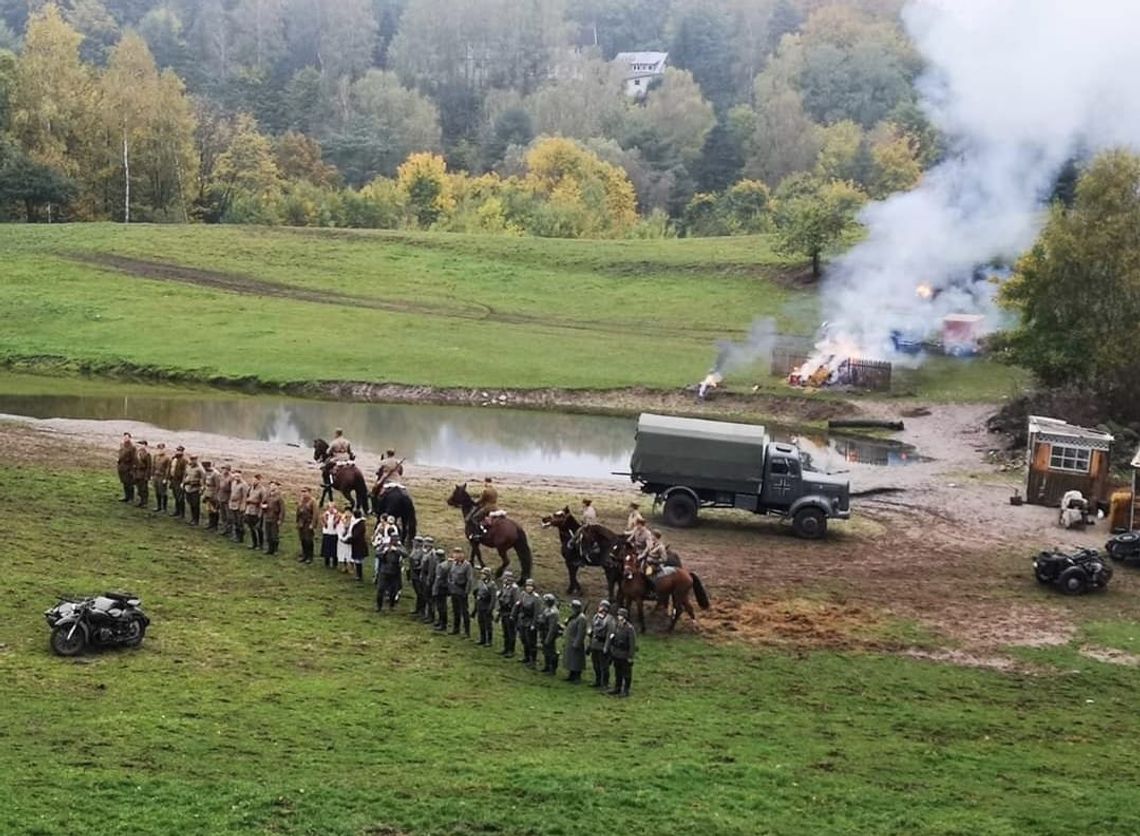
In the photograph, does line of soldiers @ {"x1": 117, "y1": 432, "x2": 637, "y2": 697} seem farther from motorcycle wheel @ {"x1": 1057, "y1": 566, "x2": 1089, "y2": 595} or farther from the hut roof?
the hut roof

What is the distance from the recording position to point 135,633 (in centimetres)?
2420

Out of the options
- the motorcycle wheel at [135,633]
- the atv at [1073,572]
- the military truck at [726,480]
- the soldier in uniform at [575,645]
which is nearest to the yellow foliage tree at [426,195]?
the military truck at [726,480]

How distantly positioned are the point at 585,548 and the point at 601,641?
6.17m

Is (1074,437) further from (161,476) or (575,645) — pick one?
(161,476)

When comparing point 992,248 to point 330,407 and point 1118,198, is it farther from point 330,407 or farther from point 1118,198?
point 330,407

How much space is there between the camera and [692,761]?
21.2 metres

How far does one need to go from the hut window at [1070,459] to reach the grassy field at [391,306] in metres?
19.6

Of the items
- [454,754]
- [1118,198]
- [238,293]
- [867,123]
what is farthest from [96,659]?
[867,123]

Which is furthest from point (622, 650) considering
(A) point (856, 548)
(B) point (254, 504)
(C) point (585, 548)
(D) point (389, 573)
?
(A) point (856, 548)

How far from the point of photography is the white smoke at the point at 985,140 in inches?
2090

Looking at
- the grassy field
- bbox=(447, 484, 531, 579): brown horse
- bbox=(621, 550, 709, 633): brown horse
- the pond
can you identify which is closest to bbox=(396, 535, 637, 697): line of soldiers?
bbox=(621, 550, 709, 633): brown horse

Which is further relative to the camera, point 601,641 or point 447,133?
point 447,133

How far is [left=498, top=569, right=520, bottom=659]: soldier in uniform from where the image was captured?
26328 mm

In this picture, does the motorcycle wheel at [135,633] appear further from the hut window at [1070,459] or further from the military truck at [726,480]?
the hut window at [1070,459]
